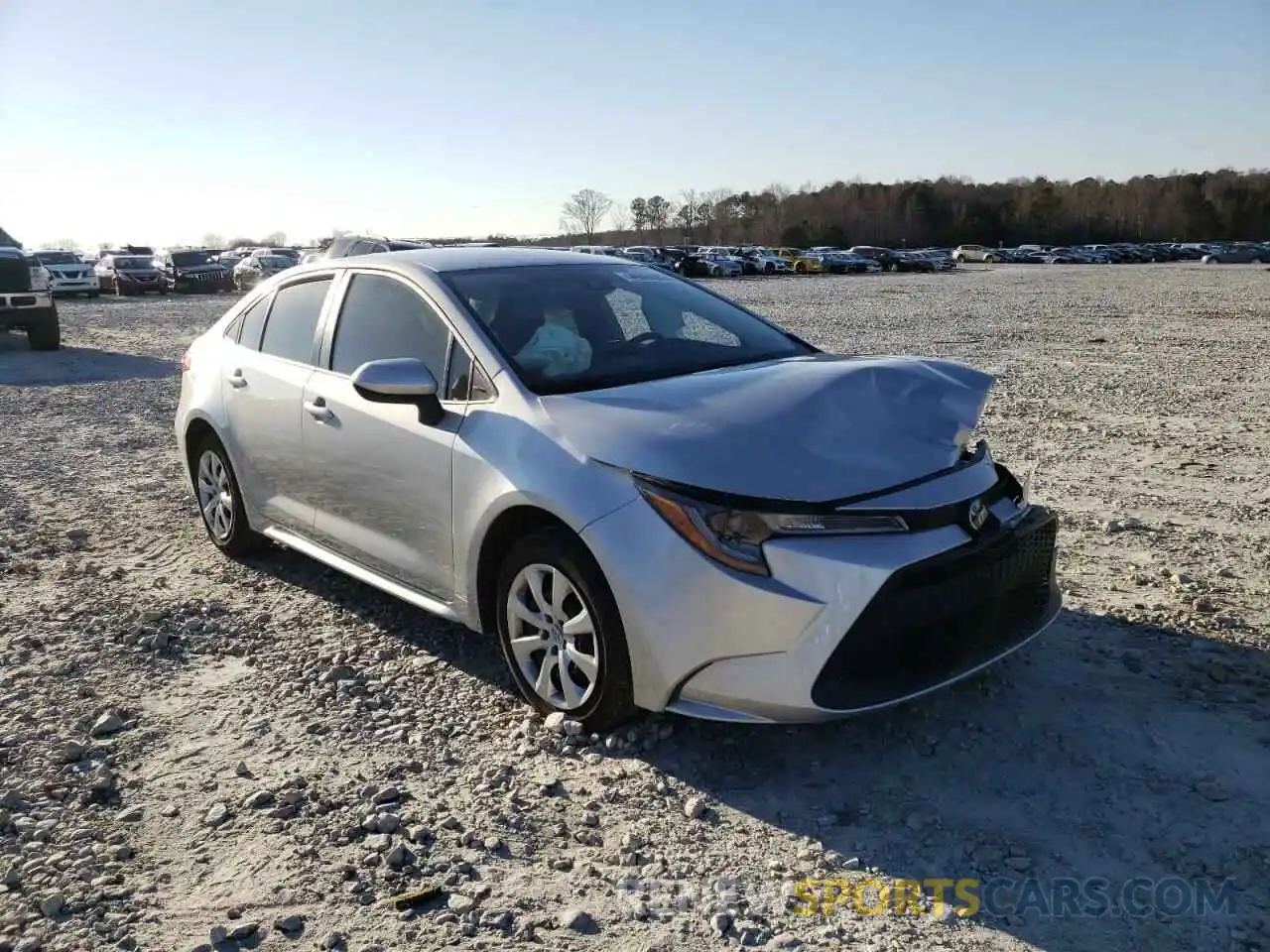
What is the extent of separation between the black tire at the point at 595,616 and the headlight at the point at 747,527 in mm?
376

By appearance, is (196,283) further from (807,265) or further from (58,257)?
(807,265)

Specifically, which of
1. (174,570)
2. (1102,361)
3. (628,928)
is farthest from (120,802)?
(1102,361)

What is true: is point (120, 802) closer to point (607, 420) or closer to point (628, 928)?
point (628, 928)

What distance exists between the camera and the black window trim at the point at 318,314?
5016mm

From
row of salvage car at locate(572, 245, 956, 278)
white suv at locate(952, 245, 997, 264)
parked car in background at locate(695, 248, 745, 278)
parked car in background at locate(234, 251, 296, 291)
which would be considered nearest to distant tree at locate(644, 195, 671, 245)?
white suv at locate(952, 245, 997, 264)

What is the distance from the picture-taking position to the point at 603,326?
15.0 feet

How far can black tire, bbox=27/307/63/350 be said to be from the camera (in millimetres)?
18062

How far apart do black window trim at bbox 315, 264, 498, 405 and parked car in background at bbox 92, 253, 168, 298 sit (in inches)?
1484

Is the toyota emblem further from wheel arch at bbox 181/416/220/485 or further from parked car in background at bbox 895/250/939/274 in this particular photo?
parked car in background at bbox 895/250/939/274

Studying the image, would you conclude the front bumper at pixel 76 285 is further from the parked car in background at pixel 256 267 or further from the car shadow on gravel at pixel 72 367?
the car shadow on gravel at pixel 72 367

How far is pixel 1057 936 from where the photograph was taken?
8.80 feet

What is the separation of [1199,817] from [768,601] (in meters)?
1.42

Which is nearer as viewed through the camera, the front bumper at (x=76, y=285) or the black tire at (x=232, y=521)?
the black tire at (x=232, y=521)

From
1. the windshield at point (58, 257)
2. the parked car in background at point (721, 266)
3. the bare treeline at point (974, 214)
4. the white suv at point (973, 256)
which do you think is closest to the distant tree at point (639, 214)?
the bare treeline at point (974, 214)
